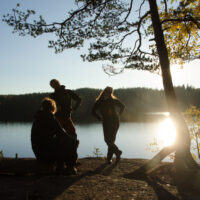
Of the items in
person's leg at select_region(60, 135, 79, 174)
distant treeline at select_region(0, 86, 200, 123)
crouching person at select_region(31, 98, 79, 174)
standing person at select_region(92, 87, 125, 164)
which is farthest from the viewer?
distant treeline at select_region(0, 86, 200, 123)

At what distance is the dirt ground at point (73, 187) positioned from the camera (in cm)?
395

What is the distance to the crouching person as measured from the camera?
4.69 metres

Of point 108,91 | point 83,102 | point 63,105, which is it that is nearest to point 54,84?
point 63,105

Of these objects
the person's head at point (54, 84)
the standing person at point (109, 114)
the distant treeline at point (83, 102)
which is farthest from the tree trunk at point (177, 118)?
the distant treeline at point (83, 102)

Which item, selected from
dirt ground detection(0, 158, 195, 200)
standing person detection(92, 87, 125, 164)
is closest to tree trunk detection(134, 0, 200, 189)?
dirt ground detection(0, 158, 195, 200)

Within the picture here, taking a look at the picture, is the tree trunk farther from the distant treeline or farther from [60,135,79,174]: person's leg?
the distant treeline

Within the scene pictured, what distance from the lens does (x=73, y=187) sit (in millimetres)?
4352

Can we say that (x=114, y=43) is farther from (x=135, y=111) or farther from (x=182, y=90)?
(x=135, y=111)

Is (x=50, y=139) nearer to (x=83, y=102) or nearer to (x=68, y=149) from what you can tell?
(x=68, y=149)

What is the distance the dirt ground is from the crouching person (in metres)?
0.39

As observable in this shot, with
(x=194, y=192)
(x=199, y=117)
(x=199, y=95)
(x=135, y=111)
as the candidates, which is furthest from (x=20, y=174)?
(x=135, y=111)

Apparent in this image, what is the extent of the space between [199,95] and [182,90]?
9.86 metres

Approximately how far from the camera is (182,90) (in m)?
120

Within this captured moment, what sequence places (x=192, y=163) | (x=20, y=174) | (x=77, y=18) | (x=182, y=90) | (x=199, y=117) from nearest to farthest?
(x=20, y=174) < (x=192, y=163) < (x=77, y=18) < (x=199, y=117) < (x=182, y=90)
